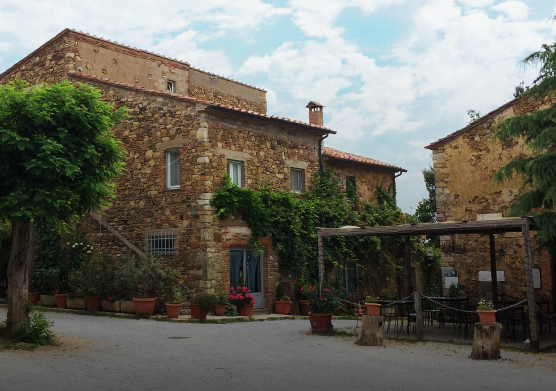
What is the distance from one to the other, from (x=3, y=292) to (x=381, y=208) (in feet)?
42.7

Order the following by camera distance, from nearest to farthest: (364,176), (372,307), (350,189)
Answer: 1. (372,307)
2. (350,189)
3. (364,176)

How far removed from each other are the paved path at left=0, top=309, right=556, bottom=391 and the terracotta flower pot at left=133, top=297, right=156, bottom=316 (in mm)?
2761

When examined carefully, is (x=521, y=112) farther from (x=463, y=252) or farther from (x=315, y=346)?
(x=315, y=346)

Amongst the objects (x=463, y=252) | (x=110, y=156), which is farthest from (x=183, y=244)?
(x=463, y=252)

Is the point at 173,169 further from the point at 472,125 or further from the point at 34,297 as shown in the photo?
the point at 472,125

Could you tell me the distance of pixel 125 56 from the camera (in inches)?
805

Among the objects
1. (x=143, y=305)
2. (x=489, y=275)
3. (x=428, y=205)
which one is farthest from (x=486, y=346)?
(x=428, y=205)

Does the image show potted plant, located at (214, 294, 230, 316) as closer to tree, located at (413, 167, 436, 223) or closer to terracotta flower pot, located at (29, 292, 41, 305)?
terracotta flower pot, located at (29, 292, 41, 305)

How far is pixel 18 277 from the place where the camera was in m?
10.3

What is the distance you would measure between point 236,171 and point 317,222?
3.21m

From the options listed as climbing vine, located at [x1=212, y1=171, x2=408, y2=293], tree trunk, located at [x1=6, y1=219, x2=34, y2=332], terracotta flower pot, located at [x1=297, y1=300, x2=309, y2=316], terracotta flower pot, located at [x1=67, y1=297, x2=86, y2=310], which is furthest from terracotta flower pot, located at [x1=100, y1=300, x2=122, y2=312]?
tree trunk, located at [x1=6, y1=219, x2=34, y2=332]

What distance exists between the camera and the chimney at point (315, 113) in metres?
22.1

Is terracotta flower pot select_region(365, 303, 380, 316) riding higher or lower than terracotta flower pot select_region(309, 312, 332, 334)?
higher

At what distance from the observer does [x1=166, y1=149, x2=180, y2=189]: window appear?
16.7 m
